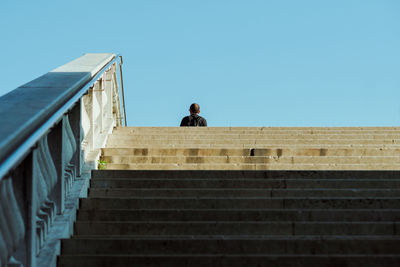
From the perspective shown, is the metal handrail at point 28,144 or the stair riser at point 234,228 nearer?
the metal handrail at point 28,144

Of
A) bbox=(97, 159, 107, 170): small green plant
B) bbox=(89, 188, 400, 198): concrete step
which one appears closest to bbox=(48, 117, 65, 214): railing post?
bbox=(89, 188, 400, 198): concrete step

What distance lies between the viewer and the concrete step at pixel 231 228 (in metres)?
4.95

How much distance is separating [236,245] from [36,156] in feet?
4.95

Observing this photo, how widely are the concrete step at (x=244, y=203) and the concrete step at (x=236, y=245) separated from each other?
893 millimetres

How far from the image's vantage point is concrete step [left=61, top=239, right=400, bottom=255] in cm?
458

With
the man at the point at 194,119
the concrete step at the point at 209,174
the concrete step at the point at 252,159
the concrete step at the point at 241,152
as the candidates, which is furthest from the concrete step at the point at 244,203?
the man at the point at 194,119

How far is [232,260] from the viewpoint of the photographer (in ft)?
14.2

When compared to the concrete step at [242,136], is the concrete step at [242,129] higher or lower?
higher

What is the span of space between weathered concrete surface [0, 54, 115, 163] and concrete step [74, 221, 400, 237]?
96 centimetres

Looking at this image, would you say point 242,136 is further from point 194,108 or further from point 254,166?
point 194,108

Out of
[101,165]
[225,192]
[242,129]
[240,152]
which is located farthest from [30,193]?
[242,129]

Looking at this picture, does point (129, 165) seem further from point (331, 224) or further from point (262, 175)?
point (331, 224)

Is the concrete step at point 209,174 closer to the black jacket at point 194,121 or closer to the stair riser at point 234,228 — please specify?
the stair riser at point 234,228

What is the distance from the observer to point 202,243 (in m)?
4.58
